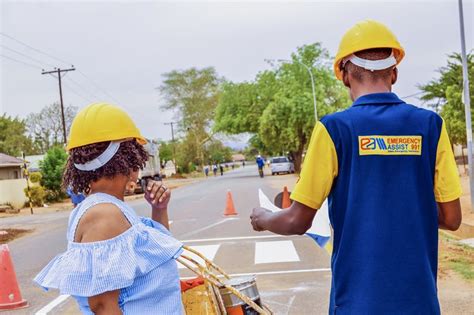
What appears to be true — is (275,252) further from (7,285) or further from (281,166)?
(281,166)

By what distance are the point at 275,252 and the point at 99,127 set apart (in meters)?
8.97

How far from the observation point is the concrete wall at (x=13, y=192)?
36375 mm

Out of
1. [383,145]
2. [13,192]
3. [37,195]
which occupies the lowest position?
[37,195]

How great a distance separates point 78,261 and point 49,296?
6923 mm

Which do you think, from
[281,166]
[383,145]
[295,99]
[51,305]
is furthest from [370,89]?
[281,166]

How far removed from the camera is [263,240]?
12.9 m

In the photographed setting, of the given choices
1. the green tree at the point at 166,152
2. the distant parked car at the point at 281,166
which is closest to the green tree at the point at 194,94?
the green tree at the point at 166,152

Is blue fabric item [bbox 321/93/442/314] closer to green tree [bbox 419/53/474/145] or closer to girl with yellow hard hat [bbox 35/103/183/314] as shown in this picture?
girl with yellow hard hat [bbox 35/103/183/314]

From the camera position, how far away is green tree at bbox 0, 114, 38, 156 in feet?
233

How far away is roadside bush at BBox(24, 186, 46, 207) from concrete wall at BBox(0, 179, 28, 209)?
0.36m

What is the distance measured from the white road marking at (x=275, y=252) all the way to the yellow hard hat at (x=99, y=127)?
7.92 metres

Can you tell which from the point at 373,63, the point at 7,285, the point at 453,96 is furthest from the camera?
the point at 453,96

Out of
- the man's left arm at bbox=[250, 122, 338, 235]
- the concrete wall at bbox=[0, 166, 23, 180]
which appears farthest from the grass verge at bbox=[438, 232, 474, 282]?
the concrete wall at bbox=[0, 166, 23, 180]

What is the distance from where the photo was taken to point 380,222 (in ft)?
7.43
